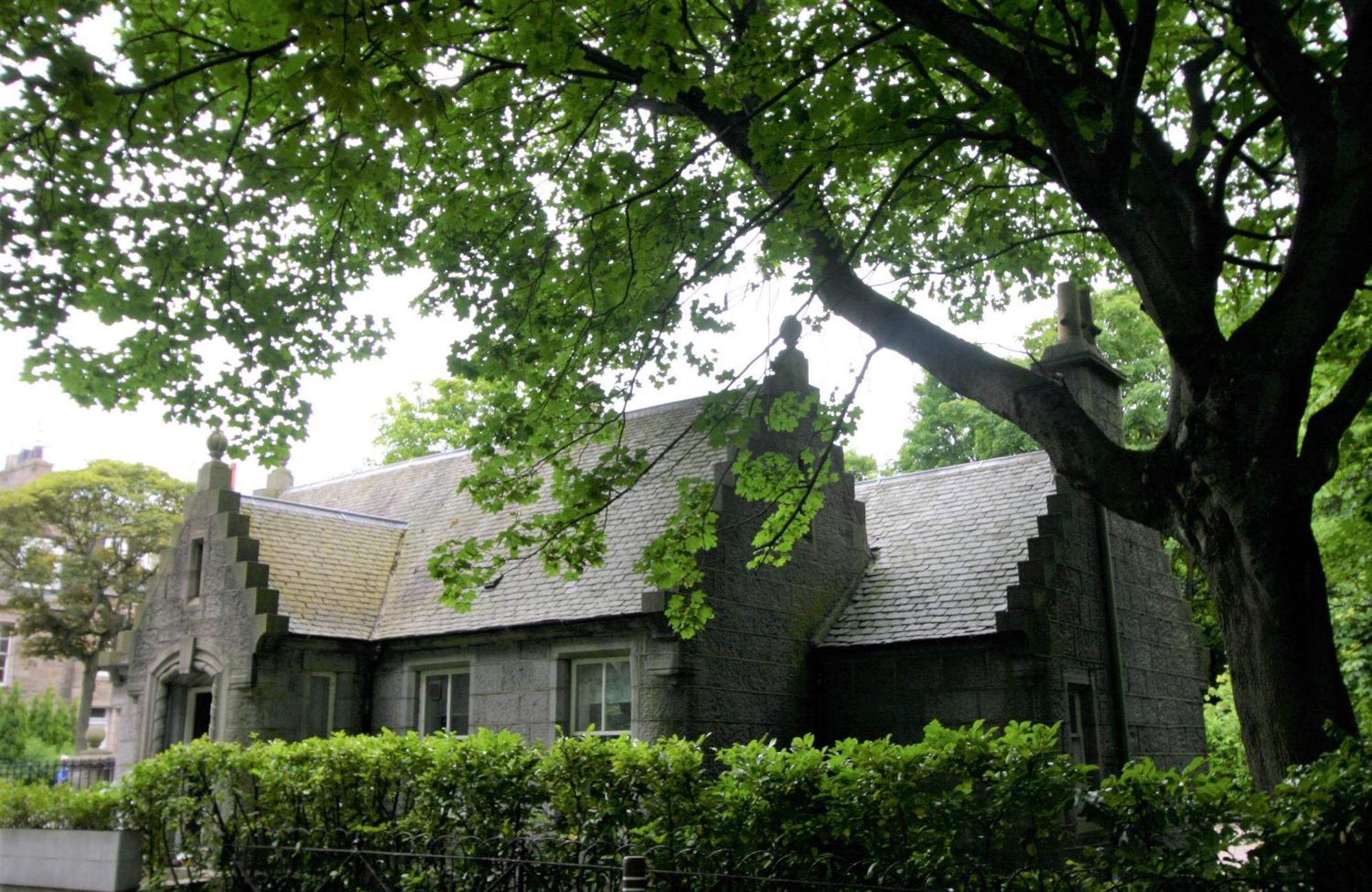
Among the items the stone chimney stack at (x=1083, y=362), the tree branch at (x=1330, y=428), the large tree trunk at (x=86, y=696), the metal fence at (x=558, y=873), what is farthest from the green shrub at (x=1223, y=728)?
the large tree trunk at (x=86, y=696)

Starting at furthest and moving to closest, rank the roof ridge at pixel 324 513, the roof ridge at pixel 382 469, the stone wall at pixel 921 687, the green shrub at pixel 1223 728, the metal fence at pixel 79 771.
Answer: the green shrub at pixel 1223 728
the roof ridge at pixel 382 469
the metal fence at pixel 79 771
the roof ridge at pixel 324 513
the stone wall at pixel 921 687

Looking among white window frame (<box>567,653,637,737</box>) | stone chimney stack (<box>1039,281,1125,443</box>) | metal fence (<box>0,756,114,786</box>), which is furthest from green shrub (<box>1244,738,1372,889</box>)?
metal fence (<box>0,756,114,786</box>)

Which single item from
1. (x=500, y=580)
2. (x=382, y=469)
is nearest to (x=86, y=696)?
(x=382, y=469)

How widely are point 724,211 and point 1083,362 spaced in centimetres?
885

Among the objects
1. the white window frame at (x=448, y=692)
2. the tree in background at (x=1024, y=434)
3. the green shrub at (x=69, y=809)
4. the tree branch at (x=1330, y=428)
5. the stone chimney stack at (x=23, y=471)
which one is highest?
the stone chimney stack at (x=23, y=471)

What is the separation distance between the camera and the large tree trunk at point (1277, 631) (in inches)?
258

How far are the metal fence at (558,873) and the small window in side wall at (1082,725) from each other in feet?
15.7

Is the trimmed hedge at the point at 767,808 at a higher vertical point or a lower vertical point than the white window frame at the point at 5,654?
lower

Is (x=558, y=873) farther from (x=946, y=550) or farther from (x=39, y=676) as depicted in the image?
(x=39, y=676)

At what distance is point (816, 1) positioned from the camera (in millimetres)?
10031

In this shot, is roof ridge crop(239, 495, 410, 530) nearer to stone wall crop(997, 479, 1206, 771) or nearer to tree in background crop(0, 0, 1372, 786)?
tree in background crop(0, 0, 1372, 786)

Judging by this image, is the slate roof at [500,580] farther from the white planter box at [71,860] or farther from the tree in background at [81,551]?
the tree in background at [81,551]

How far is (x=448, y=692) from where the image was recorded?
55.4 feet

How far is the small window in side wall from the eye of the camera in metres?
14.9
